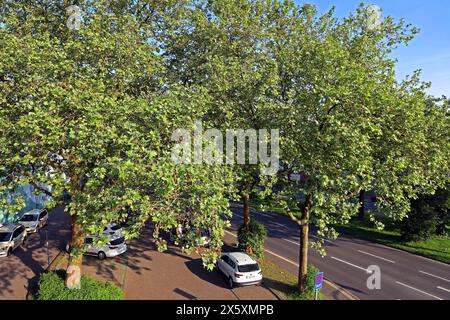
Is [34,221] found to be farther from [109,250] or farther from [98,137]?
[98,137]

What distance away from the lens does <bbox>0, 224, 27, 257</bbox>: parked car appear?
19.6 meters

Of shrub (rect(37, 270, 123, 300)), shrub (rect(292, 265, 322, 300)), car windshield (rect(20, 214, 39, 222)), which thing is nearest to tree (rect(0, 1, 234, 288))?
shrub (rect(37, 270, 123, 300))

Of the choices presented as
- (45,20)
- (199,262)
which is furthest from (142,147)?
(199,262)

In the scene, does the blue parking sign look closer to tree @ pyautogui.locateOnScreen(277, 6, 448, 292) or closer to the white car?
tree @ pyautogui.locateOnScreen(277, 6, 448, 292)

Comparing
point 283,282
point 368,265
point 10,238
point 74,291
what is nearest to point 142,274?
point 74,291

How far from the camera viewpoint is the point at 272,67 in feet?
47.3

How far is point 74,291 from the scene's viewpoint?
13.5m

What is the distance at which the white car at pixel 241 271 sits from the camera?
54.3 feet

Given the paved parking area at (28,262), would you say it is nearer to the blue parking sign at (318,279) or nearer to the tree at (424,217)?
the blue parking sign at (318,279)

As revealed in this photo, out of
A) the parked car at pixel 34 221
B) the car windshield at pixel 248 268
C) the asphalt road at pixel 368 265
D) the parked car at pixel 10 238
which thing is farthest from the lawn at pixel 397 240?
the parked car at pixel 34 221

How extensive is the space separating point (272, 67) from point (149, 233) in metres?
18.1

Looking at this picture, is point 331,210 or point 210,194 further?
point 331,210

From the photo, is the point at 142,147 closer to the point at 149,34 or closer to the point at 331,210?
the point at 331,210

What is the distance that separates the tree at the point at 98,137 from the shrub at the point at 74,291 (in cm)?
59
